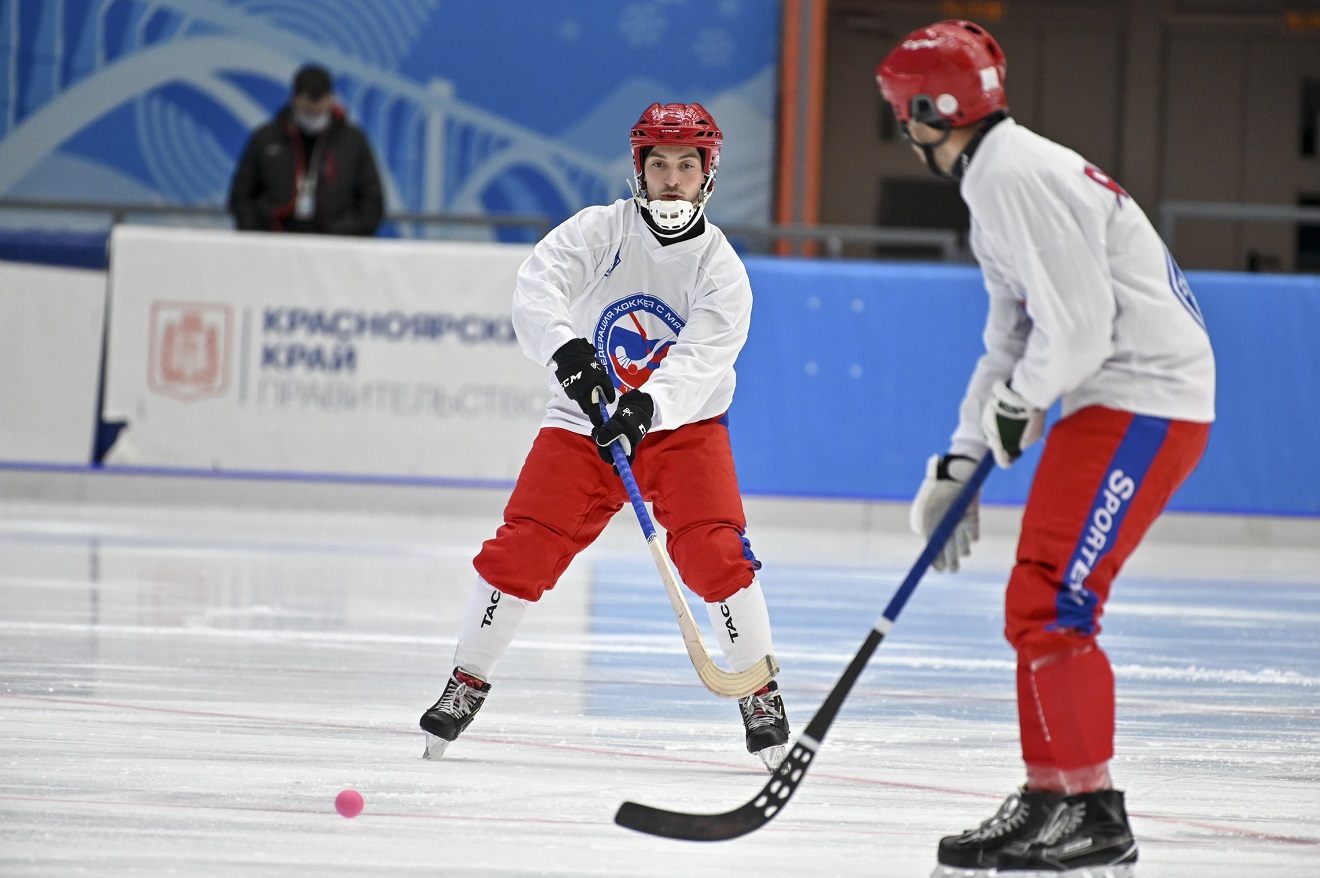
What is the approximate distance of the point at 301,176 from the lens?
829 cm

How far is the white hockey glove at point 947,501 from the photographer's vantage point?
8.60ft

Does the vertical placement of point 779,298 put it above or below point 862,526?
above

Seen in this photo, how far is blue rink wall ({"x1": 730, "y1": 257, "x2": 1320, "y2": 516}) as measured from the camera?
8.05 metres

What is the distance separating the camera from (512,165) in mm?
11273

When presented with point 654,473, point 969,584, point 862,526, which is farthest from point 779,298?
point 654,473

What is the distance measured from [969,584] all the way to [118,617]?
3267 millimetres

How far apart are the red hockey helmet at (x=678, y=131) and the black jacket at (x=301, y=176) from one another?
4.98m

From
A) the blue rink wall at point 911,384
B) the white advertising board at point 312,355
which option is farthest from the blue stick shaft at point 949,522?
the white advertising board at point 312,355

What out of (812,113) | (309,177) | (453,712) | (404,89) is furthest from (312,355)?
(453,712)

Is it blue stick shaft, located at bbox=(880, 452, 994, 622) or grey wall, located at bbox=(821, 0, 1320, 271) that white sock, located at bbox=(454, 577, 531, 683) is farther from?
grey wall, located at bbox=(821, 0, 1320, 271)

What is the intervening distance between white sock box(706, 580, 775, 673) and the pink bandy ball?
0.96 metres

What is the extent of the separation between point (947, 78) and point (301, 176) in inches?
246

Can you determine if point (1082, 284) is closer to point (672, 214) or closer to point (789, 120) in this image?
point (672, 214)

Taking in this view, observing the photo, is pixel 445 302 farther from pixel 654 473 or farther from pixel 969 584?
pixel 654 473
